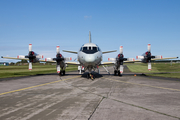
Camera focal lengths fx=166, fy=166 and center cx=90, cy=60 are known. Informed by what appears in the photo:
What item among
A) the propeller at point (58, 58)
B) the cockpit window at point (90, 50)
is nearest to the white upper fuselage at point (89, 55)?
the cockpit window at point (90, 50)

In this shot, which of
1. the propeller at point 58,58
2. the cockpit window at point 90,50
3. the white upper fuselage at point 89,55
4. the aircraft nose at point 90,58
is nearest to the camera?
the aircraft nose at point 90,58

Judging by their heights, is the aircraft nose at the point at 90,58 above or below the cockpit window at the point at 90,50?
below

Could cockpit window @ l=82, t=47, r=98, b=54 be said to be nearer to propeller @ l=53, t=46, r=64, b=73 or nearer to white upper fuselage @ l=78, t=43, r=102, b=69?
white upper fuselage @ l=78, t=43, r=102, b=69

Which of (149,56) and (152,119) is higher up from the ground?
(149,56)

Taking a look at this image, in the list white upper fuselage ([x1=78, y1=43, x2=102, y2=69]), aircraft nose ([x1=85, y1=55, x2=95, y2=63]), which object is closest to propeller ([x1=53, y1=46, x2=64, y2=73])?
white upper fuselage ([x1=78, y1=43, x2=102, y2=69])

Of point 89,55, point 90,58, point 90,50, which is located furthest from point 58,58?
point 90,58

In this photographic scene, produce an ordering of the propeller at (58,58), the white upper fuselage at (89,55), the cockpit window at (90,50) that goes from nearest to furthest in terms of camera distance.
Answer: the white upper fuselage at (89,55) → the cockpit window at (90,50) → the propeller at (58,58)

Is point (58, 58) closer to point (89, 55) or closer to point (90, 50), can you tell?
point (90, 50)

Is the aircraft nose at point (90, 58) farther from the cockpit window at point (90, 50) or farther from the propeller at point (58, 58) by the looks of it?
the propeller at point (58, 58)

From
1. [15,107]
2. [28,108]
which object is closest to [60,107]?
[28,108]

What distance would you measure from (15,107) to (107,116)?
421 centimetres

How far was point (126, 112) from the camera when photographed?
658 cm

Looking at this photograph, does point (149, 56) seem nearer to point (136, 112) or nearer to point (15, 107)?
point (136, 112)

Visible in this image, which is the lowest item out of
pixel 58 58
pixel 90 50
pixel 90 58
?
pixel 90 58
